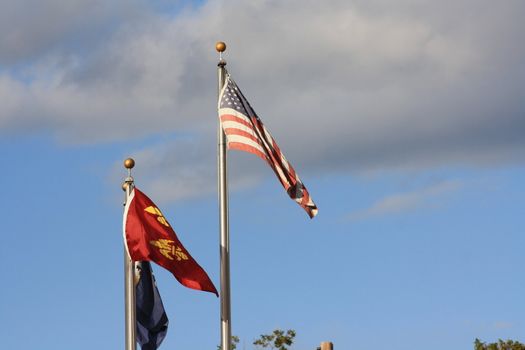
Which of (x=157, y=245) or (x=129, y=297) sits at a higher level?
(x=157, y=245)

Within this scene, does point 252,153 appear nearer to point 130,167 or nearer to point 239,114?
point 239,114

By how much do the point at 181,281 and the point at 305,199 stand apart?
11.0 ft

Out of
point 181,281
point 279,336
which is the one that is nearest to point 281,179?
point 181,281

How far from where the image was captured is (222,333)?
27.8 m

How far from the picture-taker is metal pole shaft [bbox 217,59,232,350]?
2780 centimetres

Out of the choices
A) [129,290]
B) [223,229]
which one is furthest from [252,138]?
[129,290]

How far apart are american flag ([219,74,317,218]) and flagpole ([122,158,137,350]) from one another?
2.31 meters

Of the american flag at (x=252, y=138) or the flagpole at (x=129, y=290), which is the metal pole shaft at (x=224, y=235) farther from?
the flagpole at (x=129, y=290)

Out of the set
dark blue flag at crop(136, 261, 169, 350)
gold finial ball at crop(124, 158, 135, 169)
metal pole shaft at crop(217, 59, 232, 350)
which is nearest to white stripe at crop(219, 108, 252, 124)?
metal pole shaft at crop(217, 59, 232, 350)

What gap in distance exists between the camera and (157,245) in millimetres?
27953

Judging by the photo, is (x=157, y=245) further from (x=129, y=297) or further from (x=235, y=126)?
(x=235, y=126)

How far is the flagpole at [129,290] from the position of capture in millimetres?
28531

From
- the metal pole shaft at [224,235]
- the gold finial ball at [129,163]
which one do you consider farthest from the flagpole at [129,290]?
the metal pole shaft at [224,235]

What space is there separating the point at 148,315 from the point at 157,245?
2.74 m
